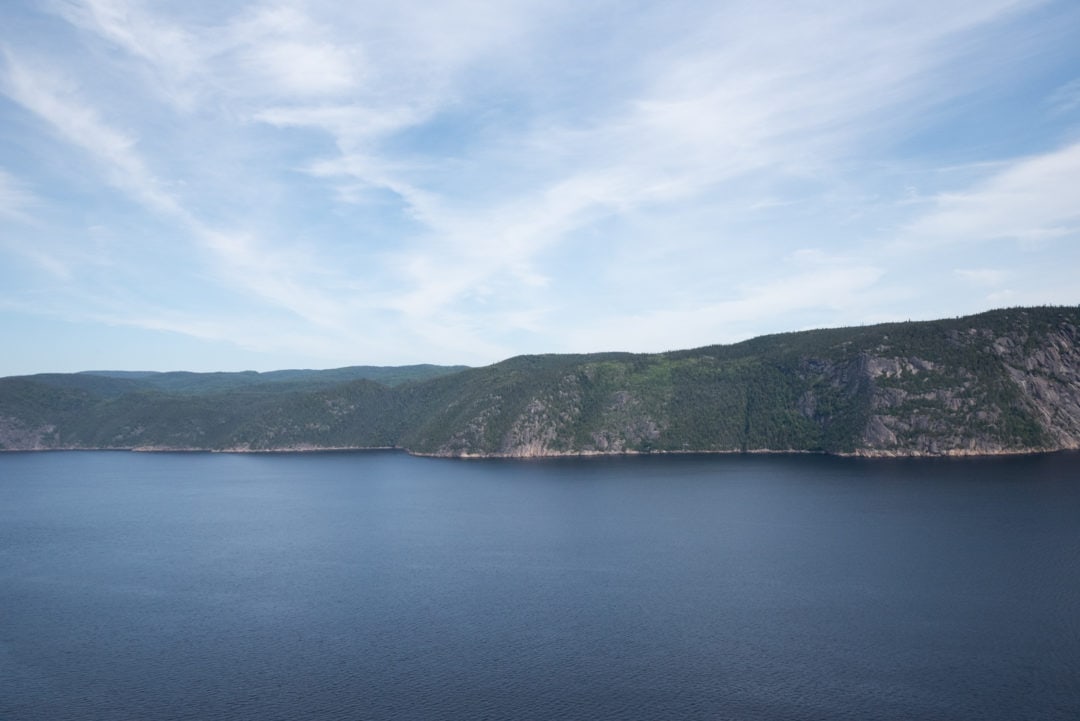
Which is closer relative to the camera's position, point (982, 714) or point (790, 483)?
point (982, 714)

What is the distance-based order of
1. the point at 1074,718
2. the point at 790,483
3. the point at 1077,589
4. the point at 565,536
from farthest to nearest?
the point at 790,483, the point at 565,536, the point at 1077,589, the point at 1074,718

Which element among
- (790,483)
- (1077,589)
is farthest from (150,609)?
(790,483)

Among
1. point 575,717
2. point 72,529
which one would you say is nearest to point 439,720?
point 575,717

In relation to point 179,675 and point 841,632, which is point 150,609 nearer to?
point 179,675

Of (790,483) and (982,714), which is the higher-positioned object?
(790,483)

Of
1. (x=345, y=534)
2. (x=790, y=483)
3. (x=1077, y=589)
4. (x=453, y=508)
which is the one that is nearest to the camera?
(x=1077, y=589)

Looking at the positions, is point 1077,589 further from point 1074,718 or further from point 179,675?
point 179,675
